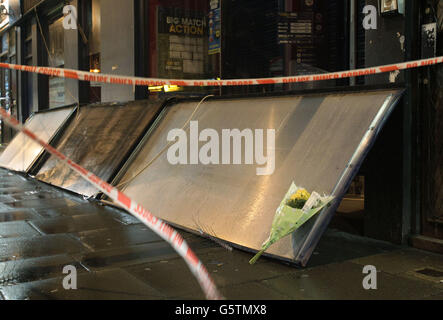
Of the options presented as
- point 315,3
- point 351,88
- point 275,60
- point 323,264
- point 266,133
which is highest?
point 315,3

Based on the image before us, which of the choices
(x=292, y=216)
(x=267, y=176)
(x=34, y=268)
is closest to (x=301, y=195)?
(x=292, y=216)

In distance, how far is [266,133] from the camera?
4.64 metres

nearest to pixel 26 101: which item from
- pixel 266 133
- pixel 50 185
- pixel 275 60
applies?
pixel 50 185

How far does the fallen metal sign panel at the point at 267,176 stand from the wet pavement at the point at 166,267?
0.78 feet

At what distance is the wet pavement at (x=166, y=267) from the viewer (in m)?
3.01

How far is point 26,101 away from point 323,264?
1711 centimetres

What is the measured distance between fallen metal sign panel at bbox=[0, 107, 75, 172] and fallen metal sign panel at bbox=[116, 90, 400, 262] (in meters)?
4.53

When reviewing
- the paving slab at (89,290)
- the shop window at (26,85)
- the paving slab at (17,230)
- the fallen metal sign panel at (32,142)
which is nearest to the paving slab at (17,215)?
the paving slab at (17,230)

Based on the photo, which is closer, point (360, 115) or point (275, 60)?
point (360, 115)

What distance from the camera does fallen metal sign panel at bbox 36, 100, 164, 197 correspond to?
6625mm

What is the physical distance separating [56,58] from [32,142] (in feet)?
20.2

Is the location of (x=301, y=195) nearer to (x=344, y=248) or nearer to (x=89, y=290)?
(x=344, y=248)
